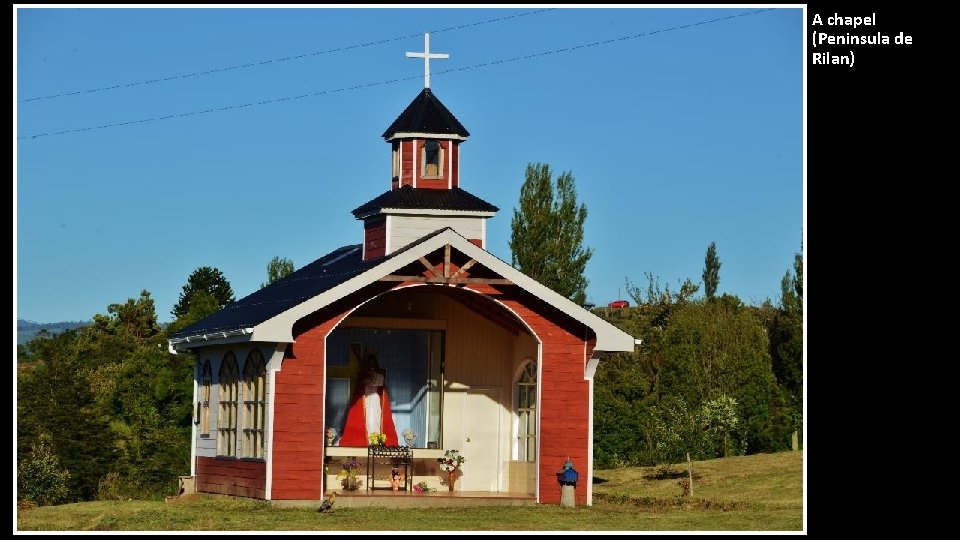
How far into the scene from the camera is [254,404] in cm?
3098

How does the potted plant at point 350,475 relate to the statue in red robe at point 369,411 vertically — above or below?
below

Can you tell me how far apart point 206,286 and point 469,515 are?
43.2 m

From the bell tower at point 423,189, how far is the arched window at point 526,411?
285 centimetres

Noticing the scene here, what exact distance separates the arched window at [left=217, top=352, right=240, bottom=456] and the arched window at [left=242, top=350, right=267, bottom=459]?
0.74m

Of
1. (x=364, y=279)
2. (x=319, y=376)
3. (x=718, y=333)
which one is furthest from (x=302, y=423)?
(x=718, y=333)

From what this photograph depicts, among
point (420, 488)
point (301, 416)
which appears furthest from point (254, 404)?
point (420, 488)

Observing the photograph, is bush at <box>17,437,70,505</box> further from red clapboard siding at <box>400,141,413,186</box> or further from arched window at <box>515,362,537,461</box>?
red clapboard siding at <box>400,141,413,186</box>

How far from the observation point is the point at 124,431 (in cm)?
5700

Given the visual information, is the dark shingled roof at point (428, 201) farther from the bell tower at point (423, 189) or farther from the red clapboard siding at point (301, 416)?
the red clapboard siding at point (301, 416)

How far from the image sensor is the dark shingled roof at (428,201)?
32719mm

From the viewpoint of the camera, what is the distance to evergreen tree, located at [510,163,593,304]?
55.8 meters

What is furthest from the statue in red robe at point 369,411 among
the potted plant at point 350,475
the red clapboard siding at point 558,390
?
the red clapboard siding at point 558,390

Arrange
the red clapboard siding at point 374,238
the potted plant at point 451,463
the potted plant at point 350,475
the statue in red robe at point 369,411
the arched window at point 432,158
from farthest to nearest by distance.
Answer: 1. the arched window at point 432,158
2. the statue in red robe at point 369,411
3. the red clapboard siding at point 374,238
4. the potted plant at point 451,463
5. the potted plant at point 350,475

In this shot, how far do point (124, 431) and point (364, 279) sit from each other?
98.1 ft
